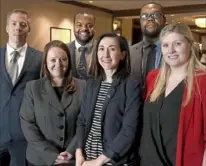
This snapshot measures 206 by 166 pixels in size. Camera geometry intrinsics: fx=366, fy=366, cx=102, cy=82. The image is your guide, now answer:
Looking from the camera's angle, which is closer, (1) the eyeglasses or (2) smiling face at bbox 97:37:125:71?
(2) smiling face at bbox 97:37:125:71

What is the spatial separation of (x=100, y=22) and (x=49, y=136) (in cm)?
793

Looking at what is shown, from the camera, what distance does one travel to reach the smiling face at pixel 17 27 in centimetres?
291

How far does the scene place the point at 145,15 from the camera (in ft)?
9.59

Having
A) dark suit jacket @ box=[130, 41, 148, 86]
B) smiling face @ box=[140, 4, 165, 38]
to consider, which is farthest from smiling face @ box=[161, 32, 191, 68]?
smiling face @ box=[140, 4, 165, 38]

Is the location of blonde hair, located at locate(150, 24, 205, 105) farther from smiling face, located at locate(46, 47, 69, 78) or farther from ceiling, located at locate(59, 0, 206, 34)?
ceiling, located at locate(59, 0, 206, 34)

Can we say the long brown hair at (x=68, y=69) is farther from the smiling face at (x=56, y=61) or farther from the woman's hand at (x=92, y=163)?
the woman's hand at (x=92, y=163)

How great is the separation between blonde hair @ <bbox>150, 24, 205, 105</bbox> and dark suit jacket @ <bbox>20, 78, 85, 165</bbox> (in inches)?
23.8

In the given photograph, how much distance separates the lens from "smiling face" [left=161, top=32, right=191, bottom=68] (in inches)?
76.2

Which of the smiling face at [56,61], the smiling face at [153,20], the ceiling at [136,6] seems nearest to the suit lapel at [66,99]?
the smiling face at [56,61]

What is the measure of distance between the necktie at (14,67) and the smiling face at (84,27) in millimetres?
595

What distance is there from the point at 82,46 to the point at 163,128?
144 centimetres

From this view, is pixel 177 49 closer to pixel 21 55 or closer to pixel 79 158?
pixel 79 158

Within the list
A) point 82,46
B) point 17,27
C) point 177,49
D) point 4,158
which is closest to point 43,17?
point 82,46

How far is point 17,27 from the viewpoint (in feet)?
9.57
